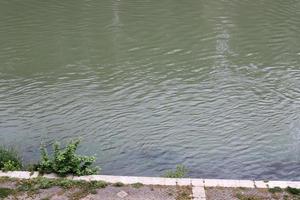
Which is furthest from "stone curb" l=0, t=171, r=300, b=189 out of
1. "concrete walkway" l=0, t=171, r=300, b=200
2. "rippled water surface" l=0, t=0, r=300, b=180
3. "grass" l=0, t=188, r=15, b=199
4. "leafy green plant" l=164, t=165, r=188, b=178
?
"rippled water surface" l=0, t=0, r=300, b=180

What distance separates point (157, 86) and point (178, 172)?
6.04m

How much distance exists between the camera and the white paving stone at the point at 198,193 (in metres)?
8.98

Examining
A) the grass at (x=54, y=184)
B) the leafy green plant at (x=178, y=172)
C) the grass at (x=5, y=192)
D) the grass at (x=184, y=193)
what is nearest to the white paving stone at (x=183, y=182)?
the grass at (x=184, y=193)

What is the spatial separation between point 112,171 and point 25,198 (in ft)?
9.63

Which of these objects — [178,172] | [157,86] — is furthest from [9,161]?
[157,86]

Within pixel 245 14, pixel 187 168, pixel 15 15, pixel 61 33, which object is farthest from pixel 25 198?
pixel 245 14

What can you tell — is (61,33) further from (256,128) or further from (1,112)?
(256,128)

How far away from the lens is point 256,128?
1356cm

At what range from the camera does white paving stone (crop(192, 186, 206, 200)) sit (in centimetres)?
898

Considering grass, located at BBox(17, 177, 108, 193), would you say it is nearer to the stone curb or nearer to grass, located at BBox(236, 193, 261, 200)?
the stone curb

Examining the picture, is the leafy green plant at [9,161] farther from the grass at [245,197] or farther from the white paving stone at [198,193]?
the grass at [245,197]

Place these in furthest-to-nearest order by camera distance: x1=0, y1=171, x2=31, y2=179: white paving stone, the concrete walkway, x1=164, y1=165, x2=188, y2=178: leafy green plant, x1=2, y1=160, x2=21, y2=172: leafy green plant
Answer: x1=164, y1=165, x2=188, y2=178: leafy green plant
x1=2, y1=160, x2=21, y2=172: leafy green plant
x1=0, y1=171, x2=31, y2=179: white paving stone
the concrete walkway

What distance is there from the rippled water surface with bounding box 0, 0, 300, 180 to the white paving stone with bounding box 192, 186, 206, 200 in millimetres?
2105

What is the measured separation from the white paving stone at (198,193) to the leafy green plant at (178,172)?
1095 mm
